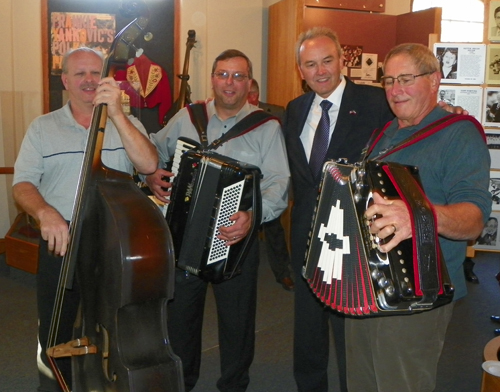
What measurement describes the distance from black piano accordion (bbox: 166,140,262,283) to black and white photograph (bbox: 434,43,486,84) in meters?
3.52

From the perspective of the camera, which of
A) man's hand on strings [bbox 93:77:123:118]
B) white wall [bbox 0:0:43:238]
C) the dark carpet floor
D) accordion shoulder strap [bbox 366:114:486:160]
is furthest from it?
white wall [bbox 0:0:43:238]

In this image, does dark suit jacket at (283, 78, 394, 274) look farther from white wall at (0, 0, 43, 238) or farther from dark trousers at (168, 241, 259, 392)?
white wall at (0, 0, 43, 238)

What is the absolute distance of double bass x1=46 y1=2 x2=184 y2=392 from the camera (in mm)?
1829

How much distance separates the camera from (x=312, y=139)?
277 centimetres

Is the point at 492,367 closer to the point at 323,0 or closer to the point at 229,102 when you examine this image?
the point at 229,102

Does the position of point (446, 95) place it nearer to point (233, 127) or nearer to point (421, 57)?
point (233, 127)

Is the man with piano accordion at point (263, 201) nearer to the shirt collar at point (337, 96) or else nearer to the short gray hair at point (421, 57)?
the shirt collar at point (337, 96)

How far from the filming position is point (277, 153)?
9.05ft

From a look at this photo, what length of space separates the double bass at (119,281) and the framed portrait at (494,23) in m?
4.33

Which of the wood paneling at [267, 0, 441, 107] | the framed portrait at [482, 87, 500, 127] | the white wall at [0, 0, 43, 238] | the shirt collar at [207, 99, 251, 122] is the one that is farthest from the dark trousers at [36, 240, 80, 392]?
the framed portrait at [482, 87, 500, 127]

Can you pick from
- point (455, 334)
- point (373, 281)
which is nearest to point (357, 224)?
point (373, 281)

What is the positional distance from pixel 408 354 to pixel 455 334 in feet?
7.38

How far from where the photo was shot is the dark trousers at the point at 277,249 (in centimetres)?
489

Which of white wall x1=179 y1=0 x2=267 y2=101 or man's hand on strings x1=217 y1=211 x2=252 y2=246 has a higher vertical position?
white wall x1=179 y1=0 x2=267 y2=101
